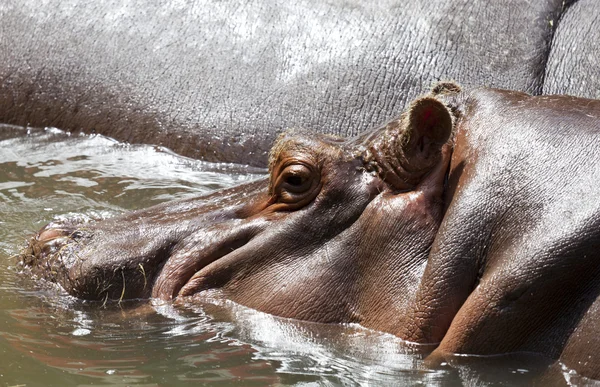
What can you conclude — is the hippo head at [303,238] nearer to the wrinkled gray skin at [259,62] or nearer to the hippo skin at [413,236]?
the hippo skin at [413,236]

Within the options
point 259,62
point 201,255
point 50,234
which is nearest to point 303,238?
point 201,255

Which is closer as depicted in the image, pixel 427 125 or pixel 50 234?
pixel 427 125

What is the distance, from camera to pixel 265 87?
739cm

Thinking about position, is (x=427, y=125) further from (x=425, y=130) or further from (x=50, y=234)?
(x=50, y=234)

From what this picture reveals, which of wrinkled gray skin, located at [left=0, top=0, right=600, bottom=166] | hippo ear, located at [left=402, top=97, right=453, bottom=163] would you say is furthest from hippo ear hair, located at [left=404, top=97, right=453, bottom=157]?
wrinkled gray skin, located at [left=0, top=0, right=600, bottom=166]

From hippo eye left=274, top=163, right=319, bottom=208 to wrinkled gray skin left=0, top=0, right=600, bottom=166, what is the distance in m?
2.81

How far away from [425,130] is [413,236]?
1.32 ft

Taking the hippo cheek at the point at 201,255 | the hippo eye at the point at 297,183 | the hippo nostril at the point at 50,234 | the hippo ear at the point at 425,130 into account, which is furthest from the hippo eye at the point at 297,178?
the hippo nostril at the point at 50,234

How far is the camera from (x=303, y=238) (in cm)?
429

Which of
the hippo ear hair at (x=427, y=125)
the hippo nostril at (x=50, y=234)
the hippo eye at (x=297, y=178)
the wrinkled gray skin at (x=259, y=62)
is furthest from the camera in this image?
the wrinkled gray skin at (x=259, y=62)

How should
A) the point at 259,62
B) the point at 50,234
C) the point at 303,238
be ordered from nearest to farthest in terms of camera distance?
the point at 303,238 < the point at 50,234 < the point at 259,62

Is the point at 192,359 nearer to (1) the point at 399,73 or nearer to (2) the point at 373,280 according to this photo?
(2) the point at 373,280

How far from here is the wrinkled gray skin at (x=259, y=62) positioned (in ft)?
23.4

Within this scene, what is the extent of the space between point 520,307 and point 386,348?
55 centimetres
